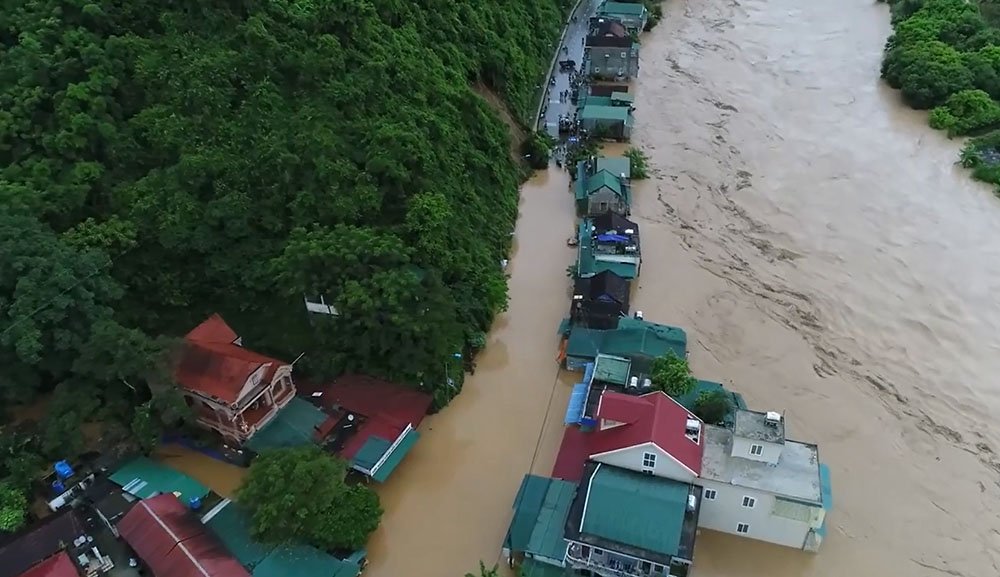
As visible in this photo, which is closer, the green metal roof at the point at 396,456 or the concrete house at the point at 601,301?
the green metal roof at the point at 396,456

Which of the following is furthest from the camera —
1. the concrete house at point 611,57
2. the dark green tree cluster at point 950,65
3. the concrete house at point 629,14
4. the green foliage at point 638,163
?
the concrete house at point 629,14

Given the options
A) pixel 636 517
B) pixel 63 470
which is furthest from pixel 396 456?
pixel 63 470

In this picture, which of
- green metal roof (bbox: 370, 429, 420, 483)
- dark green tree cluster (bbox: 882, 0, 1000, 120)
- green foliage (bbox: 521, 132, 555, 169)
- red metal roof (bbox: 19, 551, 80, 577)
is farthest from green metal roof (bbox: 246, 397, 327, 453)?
dark green tree cluster (bbox: 882, 0, 1000, 120)

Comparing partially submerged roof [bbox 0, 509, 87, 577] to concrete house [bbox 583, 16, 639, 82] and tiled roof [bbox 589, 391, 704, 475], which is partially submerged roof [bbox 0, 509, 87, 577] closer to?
tiled roof [bbox 589, 391, 704, 475]

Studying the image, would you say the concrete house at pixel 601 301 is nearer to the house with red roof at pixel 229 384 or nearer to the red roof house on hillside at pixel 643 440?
the red roof house on hillside at pixel 643 440

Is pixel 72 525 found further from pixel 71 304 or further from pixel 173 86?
pixel 173 86

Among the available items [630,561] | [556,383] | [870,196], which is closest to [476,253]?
[556,383]

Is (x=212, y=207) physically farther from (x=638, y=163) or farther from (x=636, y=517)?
(x=638, y=163)

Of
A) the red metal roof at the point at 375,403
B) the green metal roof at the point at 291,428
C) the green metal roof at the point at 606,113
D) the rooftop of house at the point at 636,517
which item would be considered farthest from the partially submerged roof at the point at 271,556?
the green metal roof at the point at 606,113
